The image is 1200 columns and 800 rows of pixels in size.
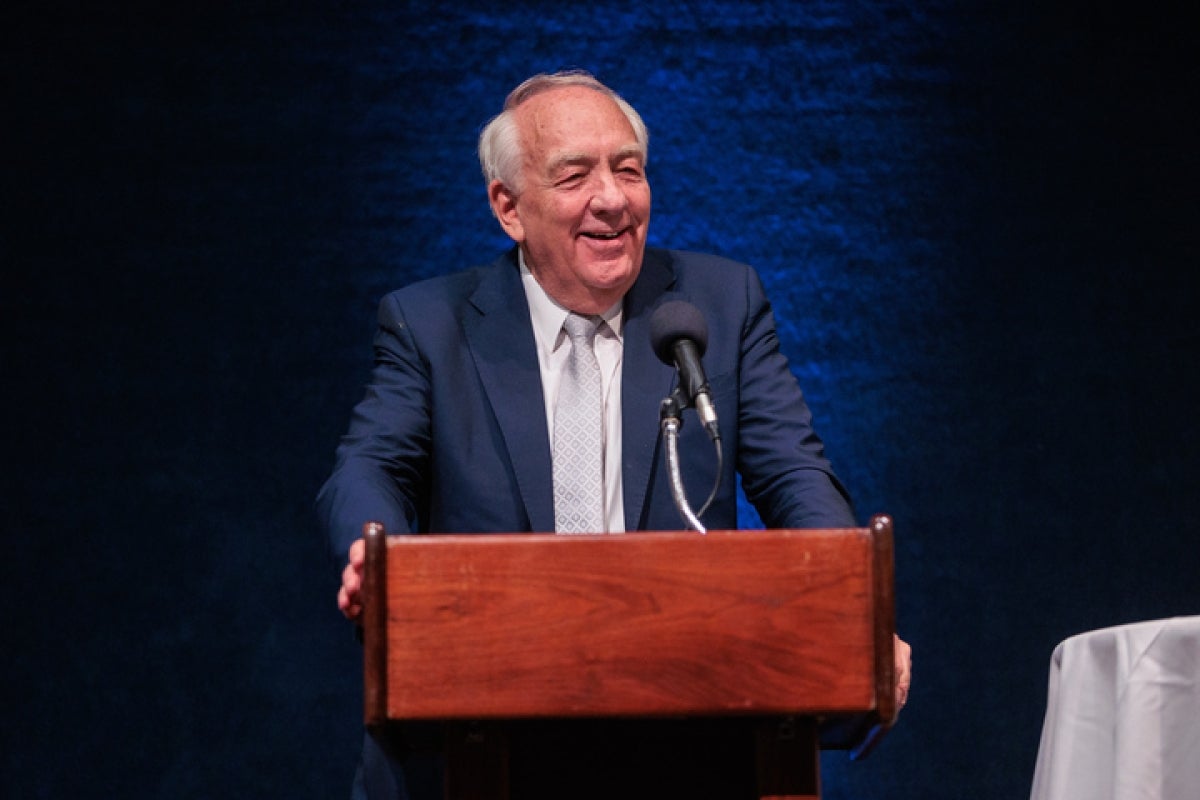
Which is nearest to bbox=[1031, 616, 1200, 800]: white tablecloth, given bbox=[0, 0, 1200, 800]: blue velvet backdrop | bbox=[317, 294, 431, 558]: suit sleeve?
bbox=[317, 294, 431, 558]: suit sleeve

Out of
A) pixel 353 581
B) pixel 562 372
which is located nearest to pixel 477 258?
pixel 562 372

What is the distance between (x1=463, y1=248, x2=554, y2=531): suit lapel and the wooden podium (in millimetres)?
760

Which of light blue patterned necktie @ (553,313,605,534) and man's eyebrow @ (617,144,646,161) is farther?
man's eyebrow @ (617,144,646,161)

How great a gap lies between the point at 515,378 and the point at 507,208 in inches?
16.3

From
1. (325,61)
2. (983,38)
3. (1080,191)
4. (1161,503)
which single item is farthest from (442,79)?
(1161,503)

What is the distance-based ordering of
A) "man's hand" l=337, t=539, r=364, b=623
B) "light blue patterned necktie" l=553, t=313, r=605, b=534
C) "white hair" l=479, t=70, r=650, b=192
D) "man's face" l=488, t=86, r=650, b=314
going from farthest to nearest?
"white hair" l=479, t=70, r=650, b=192 → "man's face" l=488, t=86, r=650, b=314 → "light blue patterned necktie" l=553, t=313, r=605, b=534 → "man's hand" l=337, t=539, r=364, b=623

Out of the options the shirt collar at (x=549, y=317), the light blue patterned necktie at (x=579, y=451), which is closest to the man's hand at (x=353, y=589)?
the light blue patterned necktie at (x=579, y=451)

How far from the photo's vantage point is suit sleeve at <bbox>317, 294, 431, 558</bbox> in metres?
2.16

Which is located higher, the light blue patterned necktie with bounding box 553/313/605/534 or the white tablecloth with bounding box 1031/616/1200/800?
the light blue patterned necktie with bounding box 553/313/605/534

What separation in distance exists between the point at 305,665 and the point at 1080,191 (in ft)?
6.87

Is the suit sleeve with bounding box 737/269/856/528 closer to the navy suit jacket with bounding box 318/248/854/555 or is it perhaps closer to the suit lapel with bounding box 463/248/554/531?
the navy suit jacket with bounding box 318/248/854/555

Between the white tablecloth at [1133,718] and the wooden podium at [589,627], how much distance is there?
577mm

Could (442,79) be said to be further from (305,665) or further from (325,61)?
(305,665)

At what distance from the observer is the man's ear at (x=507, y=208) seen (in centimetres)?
275
